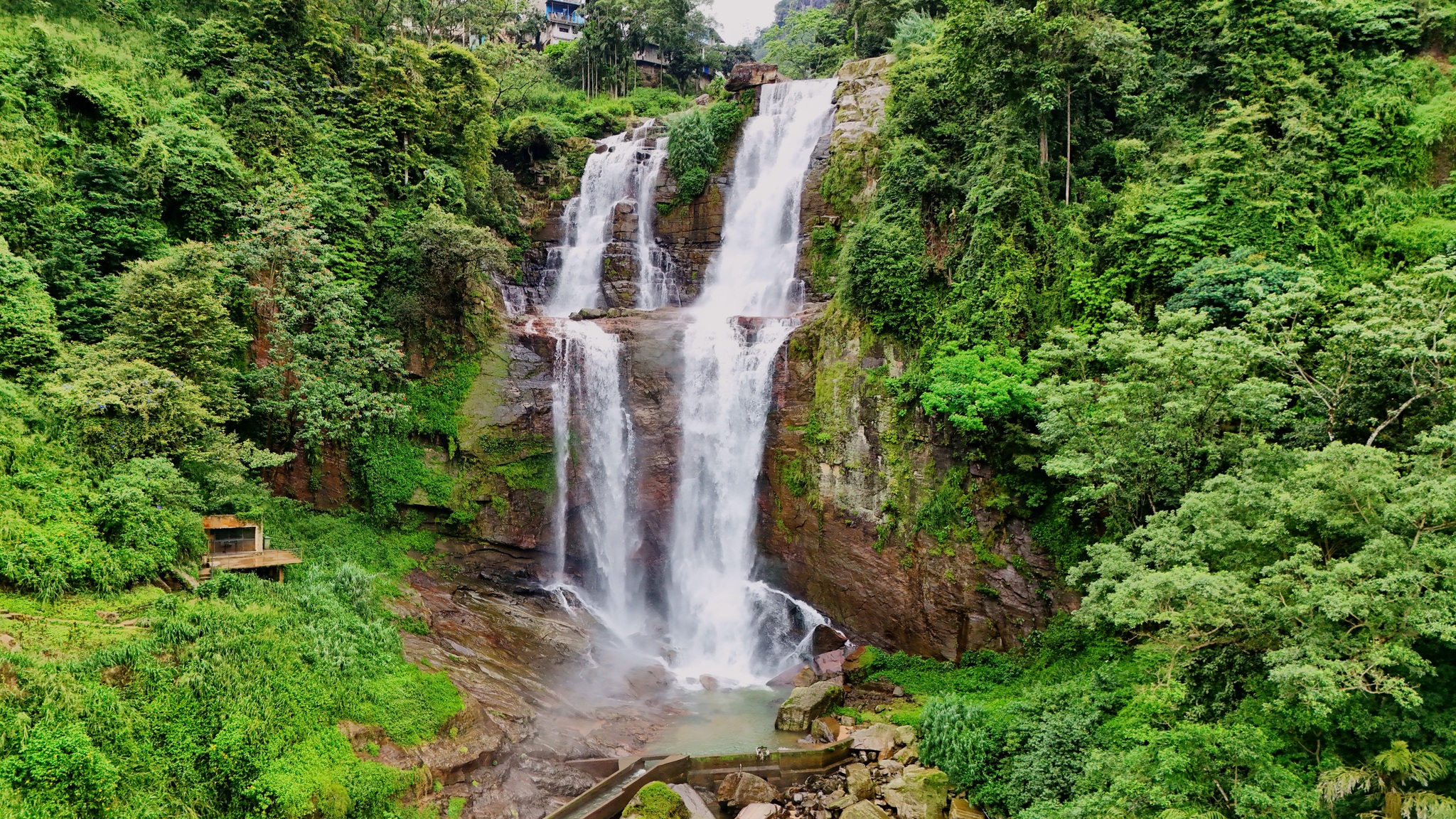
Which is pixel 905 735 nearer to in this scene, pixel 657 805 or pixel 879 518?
pixel 657 805

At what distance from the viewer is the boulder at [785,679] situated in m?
19.8

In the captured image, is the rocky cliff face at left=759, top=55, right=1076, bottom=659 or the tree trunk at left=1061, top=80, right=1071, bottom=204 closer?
the rocky cliff face at left=759, top=55, right=1076, bottom=659

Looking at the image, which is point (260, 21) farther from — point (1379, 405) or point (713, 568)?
point (1379, 405)

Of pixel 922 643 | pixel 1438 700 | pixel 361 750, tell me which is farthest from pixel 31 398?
pixel 1438 700

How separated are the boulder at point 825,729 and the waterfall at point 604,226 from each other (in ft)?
58.4

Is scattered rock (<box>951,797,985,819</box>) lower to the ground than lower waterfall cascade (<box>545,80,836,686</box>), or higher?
lower

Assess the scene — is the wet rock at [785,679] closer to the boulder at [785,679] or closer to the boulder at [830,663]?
the boulder at [785,679]

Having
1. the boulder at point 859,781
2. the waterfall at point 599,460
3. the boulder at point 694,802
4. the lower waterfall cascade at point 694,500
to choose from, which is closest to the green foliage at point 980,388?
the lower waterfall cascade at point 694,500

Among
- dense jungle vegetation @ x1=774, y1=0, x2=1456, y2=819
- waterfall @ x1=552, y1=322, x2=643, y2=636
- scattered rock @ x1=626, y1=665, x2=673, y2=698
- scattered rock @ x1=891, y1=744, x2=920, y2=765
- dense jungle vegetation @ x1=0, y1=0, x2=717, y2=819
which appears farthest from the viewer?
waterfall @ x1=552, y1=322, x2=643, y2=636

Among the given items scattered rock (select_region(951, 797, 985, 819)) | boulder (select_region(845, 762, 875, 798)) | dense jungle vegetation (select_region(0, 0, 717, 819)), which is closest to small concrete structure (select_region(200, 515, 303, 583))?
dense jungle vegetation (select_region(0, 0, 717, 819))

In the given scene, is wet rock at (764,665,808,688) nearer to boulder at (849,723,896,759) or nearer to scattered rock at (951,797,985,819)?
boulder at (849,723,896,759)

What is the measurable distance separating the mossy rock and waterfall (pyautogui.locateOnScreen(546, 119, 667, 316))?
1958 cm

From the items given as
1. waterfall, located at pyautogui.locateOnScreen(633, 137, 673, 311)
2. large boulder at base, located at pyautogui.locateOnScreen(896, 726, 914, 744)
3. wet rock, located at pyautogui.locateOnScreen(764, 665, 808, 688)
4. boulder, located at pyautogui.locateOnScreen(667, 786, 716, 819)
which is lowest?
wet rock, located at pyautogui.locateOnScreen(764, 665, 808, 688)

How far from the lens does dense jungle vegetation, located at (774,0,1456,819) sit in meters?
9.69
